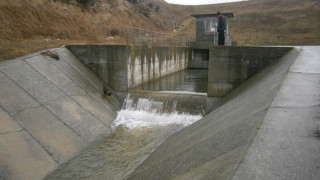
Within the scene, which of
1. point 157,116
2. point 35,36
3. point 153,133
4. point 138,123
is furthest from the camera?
point 35,36

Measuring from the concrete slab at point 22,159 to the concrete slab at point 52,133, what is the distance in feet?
0.92

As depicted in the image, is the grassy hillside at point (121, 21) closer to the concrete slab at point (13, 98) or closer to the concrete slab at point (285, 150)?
the concrete slab at point (13, 98)

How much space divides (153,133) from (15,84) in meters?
5.24

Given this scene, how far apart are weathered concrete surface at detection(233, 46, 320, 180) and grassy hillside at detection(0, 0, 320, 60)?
35.5 feet

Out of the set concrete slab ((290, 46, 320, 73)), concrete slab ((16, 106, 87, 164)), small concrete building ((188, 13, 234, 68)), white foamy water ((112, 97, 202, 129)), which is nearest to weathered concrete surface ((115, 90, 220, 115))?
white foamy water ((112, 97, 202, 129))

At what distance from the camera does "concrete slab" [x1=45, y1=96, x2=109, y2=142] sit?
922cm

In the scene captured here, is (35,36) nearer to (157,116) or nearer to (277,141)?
(157,116)

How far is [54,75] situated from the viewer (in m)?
11.2

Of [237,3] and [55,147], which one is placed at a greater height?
[237,3]

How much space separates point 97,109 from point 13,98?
3.60 metres

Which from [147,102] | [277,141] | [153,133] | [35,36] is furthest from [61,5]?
[277,141]

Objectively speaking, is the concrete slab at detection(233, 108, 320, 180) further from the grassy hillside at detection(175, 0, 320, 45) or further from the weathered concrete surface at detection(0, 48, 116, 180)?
the grassy hillside at detection(175, 0, 320, 45)

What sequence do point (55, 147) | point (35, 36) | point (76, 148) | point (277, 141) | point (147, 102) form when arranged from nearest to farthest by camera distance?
1. point (277, 141)
2. point (55, 147)
3. point (76, 148)
4. point (147, 102)
5. point (35, 36)

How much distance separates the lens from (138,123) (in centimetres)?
1130
